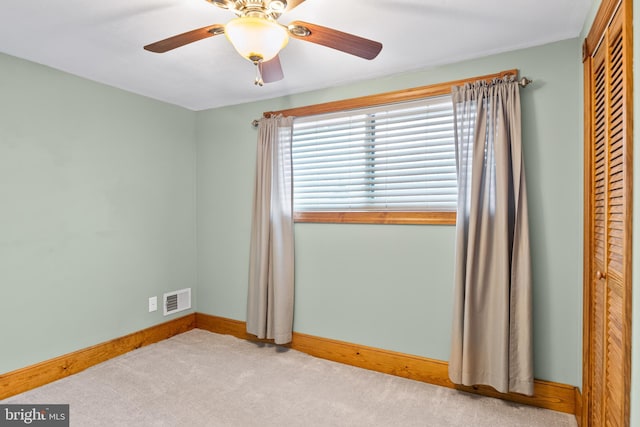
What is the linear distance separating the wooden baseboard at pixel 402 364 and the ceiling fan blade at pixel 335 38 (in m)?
2.12

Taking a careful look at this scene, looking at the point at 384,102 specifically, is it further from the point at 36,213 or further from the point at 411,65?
the point at 36,213

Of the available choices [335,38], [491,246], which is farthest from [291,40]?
[491,246]

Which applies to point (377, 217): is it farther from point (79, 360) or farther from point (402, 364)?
point (79, 360)

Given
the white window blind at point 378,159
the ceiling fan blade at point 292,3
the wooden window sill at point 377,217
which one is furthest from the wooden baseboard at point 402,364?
the ceiling fan blade at point 292,3

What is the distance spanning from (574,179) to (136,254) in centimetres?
337

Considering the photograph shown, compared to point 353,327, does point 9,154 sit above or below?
above

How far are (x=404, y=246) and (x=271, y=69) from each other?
1544mm

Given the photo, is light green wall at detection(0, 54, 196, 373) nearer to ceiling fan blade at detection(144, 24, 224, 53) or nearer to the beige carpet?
the beige carpet

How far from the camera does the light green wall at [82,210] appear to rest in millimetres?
2496

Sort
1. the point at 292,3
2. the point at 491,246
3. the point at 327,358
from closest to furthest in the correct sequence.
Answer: the point at 292,3 < the point at 491,246 < the point at 327,358

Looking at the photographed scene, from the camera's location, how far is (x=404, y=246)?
9.08 feet

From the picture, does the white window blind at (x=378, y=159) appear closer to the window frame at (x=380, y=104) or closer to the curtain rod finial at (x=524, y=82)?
the window frame at (x=380, y=104)

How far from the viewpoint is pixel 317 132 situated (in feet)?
Answer: 10.4

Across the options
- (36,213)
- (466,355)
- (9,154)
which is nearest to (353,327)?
(466,355)
